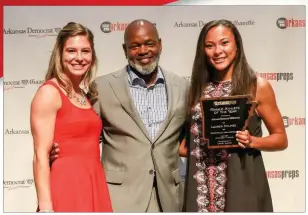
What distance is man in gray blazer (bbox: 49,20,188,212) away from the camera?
244 centimetres

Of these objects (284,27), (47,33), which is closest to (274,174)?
(284,27)

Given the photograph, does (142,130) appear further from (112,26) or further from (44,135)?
(112,26)

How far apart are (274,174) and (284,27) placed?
0.85 metres

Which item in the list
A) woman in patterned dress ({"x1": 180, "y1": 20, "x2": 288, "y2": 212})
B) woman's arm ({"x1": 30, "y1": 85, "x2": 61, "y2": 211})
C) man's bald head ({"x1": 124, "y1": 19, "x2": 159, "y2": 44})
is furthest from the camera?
man's bald head ({"x1": 124, "y1": 19, "x2": 159, "y2": 44})

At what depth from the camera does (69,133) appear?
91.4 inches

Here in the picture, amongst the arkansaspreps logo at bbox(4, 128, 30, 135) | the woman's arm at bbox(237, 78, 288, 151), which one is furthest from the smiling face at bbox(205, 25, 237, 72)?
the arkansaspreps logo at bbox(4, 128, 30, 135)

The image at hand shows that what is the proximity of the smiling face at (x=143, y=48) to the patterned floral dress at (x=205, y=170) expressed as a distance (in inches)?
13.3

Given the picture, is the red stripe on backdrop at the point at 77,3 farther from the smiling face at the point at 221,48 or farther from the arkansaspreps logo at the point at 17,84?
the smiling face at the point at 221,48

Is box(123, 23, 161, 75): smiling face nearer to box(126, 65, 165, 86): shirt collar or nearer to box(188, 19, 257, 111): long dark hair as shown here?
box(126, 65, 165, 86): shirt collar

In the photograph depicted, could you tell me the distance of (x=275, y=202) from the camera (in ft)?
8.59

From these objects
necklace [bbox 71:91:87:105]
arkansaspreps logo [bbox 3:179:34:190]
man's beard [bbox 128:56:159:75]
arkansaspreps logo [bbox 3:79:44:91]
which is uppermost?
man's beard [bbox 128:56:159:75]

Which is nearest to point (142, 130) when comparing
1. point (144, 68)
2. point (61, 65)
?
point (144, 68)

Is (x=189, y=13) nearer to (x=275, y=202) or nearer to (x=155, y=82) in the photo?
(x=155, y=82)

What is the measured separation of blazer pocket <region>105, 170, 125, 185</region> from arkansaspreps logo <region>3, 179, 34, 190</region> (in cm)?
47
